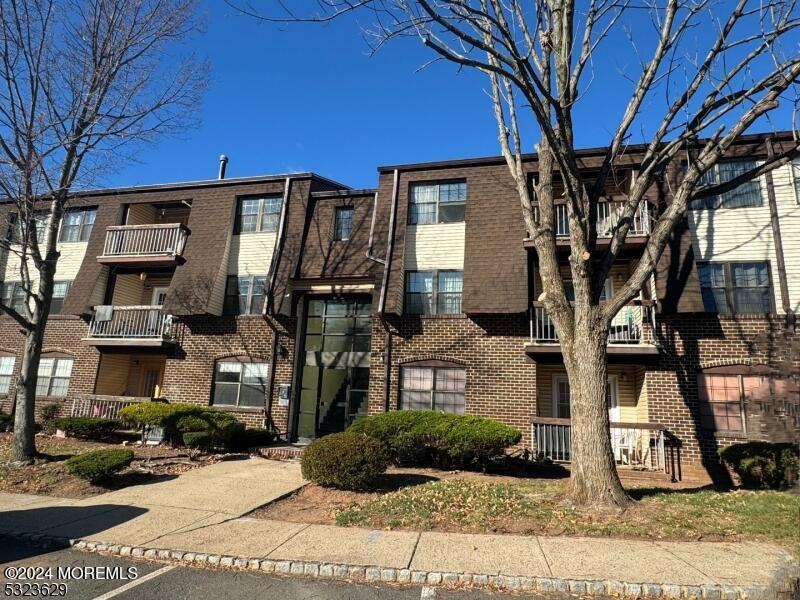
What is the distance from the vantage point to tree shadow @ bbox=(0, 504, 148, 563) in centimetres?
624

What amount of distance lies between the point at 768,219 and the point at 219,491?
1505 centimetres

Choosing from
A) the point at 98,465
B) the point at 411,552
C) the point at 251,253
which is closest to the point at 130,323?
the point at 251,253

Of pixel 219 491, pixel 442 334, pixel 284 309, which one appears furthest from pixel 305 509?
pixel 284 309

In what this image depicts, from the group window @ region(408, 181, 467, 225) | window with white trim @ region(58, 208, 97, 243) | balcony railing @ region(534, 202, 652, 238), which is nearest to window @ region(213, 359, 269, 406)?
window @ region(408, 181, 467, 225)

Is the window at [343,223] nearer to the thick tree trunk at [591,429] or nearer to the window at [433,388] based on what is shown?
the window at [433,388]

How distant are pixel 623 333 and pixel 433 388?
5.52m

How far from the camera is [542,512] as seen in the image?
7328 mm

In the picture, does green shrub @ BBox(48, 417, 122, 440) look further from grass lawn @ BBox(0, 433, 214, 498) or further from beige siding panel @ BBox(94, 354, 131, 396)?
beige siding panel @ BBox(94, 354, 131, 396)

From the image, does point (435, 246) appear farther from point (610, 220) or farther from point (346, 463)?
point (346, 463)

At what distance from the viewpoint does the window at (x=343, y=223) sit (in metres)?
16.8

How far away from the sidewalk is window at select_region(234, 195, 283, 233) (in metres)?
11.2

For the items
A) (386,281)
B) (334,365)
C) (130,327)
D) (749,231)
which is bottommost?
(334,365)

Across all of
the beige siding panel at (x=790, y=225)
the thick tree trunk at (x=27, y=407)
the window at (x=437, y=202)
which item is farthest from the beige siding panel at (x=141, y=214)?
the beige siding panel at (x=790, y=225)

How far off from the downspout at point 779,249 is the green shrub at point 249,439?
14337 mm
